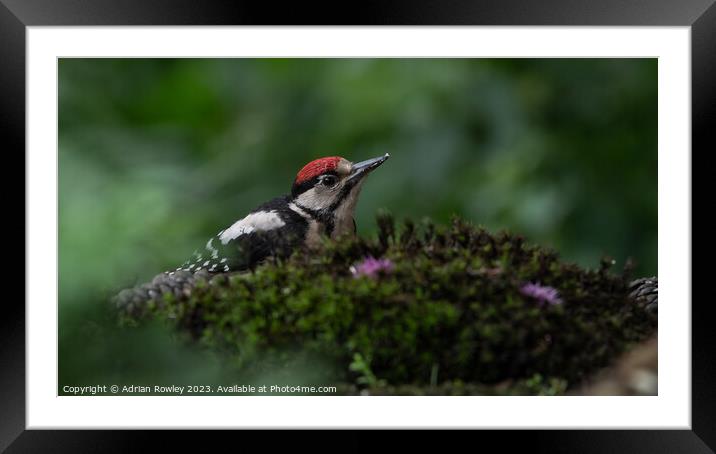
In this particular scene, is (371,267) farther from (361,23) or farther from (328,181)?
(328,181)

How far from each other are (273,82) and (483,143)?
1.74 meters

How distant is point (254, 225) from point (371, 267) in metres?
1.29

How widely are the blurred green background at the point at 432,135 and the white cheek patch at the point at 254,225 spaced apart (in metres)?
0.43

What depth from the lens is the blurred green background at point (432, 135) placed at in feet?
16.1

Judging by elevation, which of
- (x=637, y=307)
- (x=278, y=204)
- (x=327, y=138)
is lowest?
(x=637, y=307)

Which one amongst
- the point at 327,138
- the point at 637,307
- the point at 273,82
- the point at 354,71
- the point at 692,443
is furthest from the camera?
the point at 273,82

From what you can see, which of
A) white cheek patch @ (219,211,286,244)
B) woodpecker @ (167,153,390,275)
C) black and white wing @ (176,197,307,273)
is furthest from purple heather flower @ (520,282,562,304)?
white cheek patch @ (219,211,286,244)

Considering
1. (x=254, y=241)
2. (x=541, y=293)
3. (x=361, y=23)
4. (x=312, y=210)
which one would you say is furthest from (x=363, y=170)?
(x=541, y=293)

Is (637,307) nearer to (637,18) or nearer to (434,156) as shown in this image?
(637,18)

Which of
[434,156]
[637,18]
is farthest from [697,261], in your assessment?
[434,156]

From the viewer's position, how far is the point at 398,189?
5.53m

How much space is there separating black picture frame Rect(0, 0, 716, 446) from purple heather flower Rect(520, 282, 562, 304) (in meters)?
0.46

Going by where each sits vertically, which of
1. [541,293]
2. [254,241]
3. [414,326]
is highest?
[254,241]

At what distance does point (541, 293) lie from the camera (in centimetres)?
259
